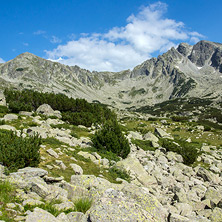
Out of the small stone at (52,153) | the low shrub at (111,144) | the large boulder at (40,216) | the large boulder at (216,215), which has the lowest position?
the large boulder at (216,215)

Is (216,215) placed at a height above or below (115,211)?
below

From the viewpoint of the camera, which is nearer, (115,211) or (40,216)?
(40,216)

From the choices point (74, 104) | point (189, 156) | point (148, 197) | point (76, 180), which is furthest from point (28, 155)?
point (74, 104)

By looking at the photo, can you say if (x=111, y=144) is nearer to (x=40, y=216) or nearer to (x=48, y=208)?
(x=48, y=208)

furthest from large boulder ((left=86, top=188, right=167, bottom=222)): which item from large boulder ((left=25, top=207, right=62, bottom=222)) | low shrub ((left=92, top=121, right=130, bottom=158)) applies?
low shrub ((left=92, top=121, right=130, bottom=158))

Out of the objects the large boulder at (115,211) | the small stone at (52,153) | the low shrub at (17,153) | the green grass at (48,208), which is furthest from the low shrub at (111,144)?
the green grass at (48,208)

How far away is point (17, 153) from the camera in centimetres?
675

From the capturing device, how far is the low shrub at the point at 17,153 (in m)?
6.46

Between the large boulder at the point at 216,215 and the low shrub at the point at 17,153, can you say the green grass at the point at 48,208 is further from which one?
the large boulder at the point at 216,215

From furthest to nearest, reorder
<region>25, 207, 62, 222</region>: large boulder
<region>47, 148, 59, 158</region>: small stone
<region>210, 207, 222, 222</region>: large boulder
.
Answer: <region>47, 148, 59, 158</region>: small stone
<region>210, 207, 222, 222</region>: large boulder
<region>25, 207, 62, 222</region>: large boulder

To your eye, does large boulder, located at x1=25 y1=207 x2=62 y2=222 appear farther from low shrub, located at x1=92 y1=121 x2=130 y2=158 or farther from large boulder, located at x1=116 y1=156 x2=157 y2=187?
low shrub, located at x1=92 y1=121 x2=130 y2=158

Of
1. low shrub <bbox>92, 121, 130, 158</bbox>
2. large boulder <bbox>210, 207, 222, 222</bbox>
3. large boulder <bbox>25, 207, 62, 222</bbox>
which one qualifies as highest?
low shrub <bbox>92, 121, 130, 158</bbox>

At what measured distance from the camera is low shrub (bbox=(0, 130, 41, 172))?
21.2ft

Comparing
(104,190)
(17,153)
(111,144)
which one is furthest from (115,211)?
(111,144)
